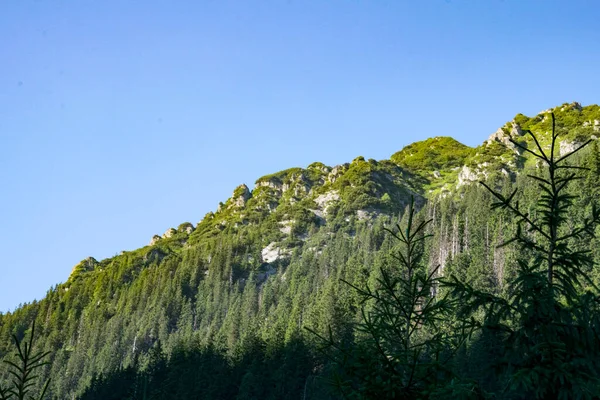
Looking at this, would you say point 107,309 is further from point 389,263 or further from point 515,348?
point 515,348

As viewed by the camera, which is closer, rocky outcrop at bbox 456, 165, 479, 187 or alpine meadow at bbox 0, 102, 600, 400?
alpine meadow at bbox 0, 102, 600, 400

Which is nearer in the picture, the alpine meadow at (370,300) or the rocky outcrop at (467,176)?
the alpine meadow at (370,300)

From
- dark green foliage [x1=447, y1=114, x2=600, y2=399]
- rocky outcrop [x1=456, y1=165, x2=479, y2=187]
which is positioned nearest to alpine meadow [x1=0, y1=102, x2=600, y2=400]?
dark green foliage [x1=447, y1=114, x2=600, y2=399]

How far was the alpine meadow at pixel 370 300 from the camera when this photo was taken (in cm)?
941

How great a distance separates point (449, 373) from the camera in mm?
9773

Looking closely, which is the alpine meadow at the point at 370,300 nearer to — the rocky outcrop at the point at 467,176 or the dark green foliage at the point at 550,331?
the dark green foliage at the point at 550,331

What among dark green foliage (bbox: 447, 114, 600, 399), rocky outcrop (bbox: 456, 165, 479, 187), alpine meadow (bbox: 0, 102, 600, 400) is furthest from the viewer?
rocky outcrop (bbox: 456, 165, 479, 187)

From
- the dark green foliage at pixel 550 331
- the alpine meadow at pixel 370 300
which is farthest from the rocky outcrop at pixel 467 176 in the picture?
the dark green foliage at pixel 550 331

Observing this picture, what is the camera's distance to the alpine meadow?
370 inches

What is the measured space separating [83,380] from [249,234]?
61603 millimetres

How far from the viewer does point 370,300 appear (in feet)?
234

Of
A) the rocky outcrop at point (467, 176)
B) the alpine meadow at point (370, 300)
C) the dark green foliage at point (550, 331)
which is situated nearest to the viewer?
the dark green foliage at point (550, 331)

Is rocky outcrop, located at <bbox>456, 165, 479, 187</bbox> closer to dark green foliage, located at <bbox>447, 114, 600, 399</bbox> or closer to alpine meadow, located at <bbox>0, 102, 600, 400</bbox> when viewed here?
alpine meadow, located at <bbox>0, 102, 600, 400</bbox>

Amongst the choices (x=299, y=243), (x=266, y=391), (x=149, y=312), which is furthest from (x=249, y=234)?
(x=266, y=391)
